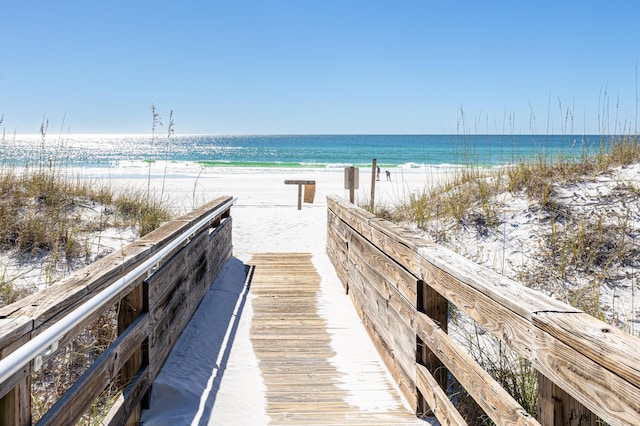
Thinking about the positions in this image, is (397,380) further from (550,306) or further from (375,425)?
(550,306)

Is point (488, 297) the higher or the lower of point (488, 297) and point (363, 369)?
the higher

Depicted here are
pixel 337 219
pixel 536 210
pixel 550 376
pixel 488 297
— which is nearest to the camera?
pixel 550 376

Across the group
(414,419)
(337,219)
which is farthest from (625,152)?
(414,419)

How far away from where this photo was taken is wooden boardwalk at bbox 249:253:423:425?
9.32ft

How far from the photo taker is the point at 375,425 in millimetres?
2715

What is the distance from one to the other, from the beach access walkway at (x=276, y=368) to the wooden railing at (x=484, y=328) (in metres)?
0.22

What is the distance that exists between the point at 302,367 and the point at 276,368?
0.19 m

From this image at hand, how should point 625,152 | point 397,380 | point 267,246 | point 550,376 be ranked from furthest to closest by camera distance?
point 267,246
point 625,152
point 397,380
point 550,376

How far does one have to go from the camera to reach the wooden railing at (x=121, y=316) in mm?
1463

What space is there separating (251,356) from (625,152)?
6682 mm

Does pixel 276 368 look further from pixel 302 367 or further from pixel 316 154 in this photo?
pixel 316 154

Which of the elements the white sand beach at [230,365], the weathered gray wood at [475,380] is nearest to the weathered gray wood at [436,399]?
the weathered gray wood at [475,380]

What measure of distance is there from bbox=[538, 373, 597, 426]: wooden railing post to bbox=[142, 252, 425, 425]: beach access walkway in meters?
1.31

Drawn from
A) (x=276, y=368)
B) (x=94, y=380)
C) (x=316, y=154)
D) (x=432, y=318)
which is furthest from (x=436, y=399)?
(x=316, y=154)
